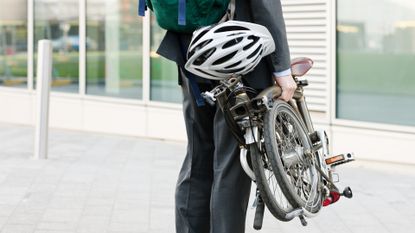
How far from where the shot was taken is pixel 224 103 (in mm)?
3295

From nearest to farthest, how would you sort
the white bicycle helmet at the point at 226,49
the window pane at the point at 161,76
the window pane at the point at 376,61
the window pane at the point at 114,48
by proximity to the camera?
1. the white bicycle helmet at the point at 226,49
2. the window pane at the point at 376,61
3. the window pane at the point at 161,76
4. the window pane at the point at 114,48

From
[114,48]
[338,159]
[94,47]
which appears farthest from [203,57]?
[94,47]

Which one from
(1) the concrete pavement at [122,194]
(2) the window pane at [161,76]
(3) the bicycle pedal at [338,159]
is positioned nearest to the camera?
(3) the bicycle pedal at [338,159]

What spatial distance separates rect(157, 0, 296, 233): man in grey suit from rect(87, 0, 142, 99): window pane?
6.89m

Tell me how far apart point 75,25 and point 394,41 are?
4994 millimetres

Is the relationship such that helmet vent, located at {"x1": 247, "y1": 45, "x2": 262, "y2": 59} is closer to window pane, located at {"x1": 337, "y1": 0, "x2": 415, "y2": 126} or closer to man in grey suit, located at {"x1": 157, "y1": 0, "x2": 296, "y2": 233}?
man in grey suit, located at {"x1": 157, "y1": 0, "x2": 296, "y2": 233}

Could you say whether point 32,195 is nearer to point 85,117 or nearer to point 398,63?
point 398,63

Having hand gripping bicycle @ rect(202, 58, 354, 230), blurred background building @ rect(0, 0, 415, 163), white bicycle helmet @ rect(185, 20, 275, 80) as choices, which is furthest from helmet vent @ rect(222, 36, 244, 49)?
blurred background building @ rect(0, 0, 415, 163)

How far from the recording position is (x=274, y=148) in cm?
320

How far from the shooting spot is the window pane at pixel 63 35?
11406 mm

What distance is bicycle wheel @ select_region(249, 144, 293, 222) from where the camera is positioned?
3.19m

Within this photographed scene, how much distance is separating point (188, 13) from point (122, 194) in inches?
125

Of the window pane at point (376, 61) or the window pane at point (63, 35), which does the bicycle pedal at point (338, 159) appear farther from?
the window pane at point (63, 35)

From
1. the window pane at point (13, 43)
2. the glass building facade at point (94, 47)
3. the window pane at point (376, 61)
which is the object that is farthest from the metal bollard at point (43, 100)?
the window pane at point (13, 43)
